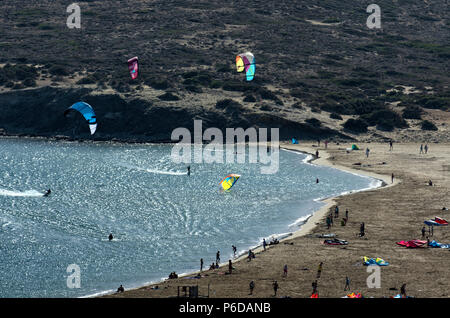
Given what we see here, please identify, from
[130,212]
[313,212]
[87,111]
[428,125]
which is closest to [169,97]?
[428,125]

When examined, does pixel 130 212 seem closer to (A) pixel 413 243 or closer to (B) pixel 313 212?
(B) pixel 313 212

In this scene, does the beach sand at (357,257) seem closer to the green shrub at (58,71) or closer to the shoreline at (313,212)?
the shoreline at (313,212)

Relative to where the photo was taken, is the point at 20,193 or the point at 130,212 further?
the point at 20,193

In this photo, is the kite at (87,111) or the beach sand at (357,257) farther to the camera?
the kite at (87,111)

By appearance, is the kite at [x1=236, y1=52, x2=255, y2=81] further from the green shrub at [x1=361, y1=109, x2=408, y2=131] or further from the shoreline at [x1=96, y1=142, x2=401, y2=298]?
the green shrub at [x1=361, y1=109, x2=408, y2=131]

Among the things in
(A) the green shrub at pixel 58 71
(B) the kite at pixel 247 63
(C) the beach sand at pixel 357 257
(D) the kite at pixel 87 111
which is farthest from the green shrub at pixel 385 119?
(D) the kite at pixel 87 111

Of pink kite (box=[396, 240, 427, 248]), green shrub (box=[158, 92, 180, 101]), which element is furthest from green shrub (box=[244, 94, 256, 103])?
pink kite (box=[396, 240, 427, 248])
